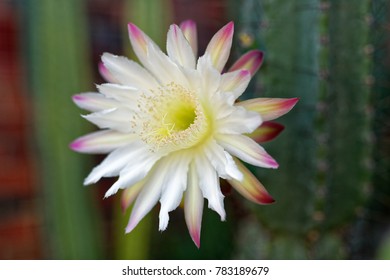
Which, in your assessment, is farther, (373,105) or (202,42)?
(202,42)

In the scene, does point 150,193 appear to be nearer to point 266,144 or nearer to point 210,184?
point 210,184

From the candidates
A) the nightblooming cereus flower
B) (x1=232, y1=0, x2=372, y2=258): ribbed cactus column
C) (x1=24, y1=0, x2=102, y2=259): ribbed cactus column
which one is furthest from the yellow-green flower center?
(x1=24, y1=0, x2=102, y2=259): ribbed cactus column

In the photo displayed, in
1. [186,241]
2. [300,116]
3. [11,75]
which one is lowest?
[186,241]

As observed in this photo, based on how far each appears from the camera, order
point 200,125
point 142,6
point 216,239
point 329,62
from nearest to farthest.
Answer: point 200,125 → point 329,62 → point 142,6 → point 216,239

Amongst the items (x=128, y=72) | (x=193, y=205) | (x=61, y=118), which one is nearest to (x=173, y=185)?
(x=193, y=205)
